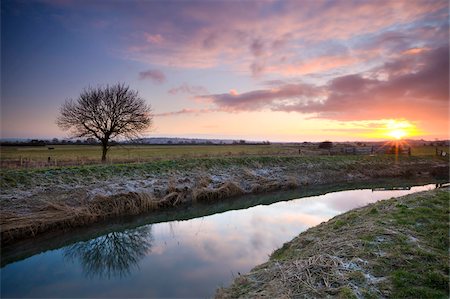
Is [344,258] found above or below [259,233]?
above

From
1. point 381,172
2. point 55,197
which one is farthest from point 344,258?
point 381,172

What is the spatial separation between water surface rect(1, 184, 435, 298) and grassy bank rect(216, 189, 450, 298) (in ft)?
6.57

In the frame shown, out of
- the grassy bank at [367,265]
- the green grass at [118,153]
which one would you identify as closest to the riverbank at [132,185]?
the green grass at [118,153]

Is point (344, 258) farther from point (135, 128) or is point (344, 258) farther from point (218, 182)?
point (135, 128)

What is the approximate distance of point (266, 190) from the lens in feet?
88.2

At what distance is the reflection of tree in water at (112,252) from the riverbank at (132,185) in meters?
2.45

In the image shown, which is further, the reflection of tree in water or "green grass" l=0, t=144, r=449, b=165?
"green grass" l=0, t=144, r=449, b=165

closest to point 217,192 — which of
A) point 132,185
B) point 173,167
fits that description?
point 173,167

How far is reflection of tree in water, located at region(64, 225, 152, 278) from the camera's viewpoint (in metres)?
11.2

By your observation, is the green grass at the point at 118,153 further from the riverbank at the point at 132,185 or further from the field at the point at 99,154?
the riverbank at the point at 132,185

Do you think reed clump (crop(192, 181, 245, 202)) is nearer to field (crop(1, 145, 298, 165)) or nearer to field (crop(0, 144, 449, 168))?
field (crop(0, 144, 449, 168))

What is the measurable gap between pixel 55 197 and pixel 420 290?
17339 millimetres

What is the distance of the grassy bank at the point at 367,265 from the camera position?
6.04 m

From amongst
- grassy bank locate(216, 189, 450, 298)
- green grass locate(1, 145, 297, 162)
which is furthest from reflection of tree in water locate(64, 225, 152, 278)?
green grass locate(1, 145, 297, 162)
